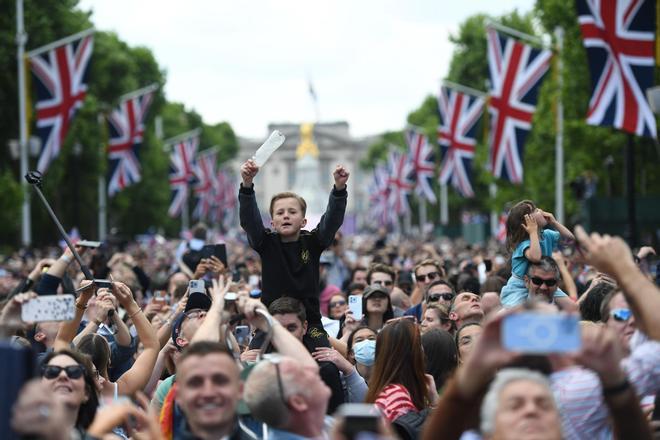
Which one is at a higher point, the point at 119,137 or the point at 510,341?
the point at 119,137

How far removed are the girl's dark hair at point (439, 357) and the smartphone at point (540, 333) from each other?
3.73m

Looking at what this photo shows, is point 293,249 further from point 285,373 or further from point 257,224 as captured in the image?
point 285,373

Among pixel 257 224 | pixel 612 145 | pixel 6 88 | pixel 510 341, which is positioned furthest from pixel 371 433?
pixel 6 88

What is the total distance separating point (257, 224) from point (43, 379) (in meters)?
2.23

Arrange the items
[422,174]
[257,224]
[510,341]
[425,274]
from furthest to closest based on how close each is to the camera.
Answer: [422,174] → [425,274] → [257,224] → [510,341]

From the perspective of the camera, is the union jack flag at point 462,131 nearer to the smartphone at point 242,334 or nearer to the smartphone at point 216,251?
the smartphone at point 216,251

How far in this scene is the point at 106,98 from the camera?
6494 cm

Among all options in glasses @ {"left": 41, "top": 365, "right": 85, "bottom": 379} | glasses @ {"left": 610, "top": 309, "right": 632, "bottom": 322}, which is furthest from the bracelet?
glasses @ {"left": 41, "top": 365, "right": 85, "bottom": 379}

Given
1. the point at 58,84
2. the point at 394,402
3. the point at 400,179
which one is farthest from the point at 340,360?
the point at 400,179

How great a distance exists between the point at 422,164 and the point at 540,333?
148 ft

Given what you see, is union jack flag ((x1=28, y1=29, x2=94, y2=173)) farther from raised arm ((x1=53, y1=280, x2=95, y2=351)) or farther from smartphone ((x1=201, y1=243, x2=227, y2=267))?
raised arm ((x1=53, y1=280, x2=95, y2=351))

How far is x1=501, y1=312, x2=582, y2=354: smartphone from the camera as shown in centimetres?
374

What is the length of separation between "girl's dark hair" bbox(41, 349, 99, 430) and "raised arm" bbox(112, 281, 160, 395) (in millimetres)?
991

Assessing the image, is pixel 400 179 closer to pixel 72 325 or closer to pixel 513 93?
pixel 513 93
